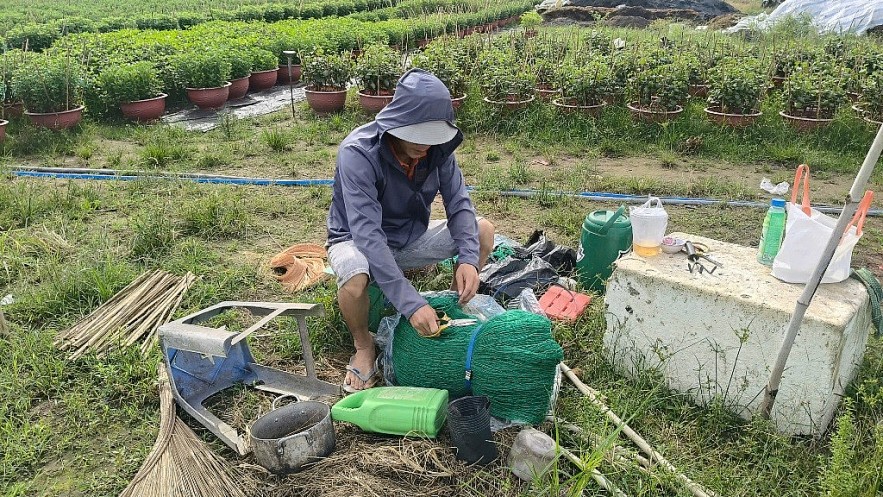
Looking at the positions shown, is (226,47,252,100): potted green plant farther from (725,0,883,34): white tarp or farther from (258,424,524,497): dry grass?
(725,0,883,34): white tarp

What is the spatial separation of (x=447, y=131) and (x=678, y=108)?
510cm

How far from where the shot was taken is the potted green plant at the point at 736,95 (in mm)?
7039

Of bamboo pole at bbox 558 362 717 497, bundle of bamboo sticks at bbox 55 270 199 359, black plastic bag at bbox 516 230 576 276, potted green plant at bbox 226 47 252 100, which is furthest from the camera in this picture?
potted green plant at bbox 226 47 252 100

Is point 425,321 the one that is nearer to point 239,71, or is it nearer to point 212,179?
point 212,179

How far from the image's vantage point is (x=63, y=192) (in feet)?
18.1

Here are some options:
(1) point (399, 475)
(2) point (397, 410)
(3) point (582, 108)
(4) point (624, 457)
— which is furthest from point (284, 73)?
(4) point (624, 457)

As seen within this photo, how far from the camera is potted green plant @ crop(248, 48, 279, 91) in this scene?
32.4ft

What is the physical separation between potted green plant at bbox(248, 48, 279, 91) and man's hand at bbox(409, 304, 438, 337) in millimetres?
7945

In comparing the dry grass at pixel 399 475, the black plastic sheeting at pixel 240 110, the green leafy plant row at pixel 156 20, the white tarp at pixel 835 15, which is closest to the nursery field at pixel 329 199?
the dry grass at pixel 399 475

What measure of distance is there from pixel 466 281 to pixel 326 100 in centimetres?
574

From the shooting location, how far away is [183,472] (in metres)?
2.54

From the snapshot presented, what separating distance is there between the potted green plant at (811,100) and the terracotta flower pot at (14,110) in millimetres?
8356

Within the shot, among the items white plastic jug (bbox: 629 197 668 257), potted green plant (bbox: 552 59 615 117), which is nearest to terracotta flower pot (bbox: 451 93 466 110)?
potted green plant (bbox: 552 59 615 117)

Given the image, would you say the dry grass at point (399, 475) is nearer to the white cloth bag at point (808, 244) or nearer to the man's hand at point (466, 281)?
the man's hand at point (466, 281)
